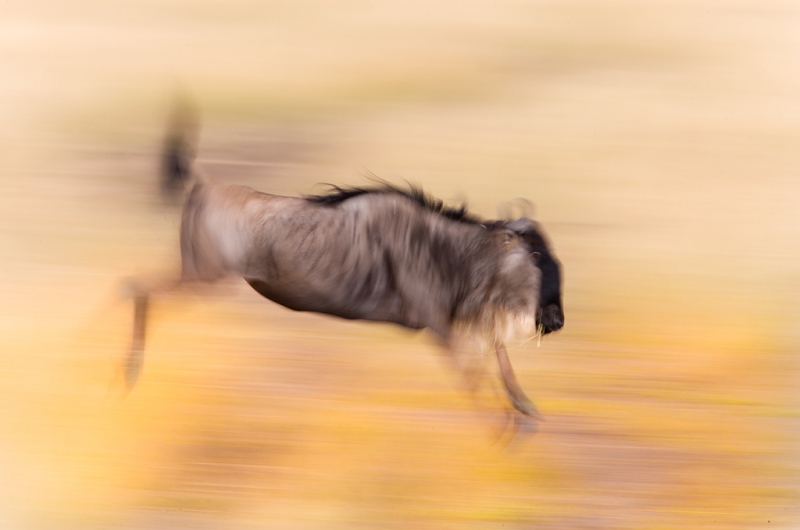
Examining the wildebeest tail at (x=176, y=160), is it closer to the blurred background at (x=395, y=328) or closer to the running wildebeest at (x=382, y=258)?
the running wildebeest at (x=382, y=258)

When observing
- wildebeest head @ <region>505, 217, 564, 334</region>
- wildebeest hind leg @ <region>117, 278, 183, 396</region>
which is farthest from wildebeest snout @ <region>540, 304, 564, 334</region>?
wildebeest hind leg @ <region>117, 278, 183, 396</region>

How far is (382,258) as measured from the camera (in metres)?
3.48

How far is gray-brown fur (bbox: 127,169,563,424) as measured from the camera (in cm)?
341

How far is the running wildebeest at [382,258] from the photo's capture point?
3414 mm

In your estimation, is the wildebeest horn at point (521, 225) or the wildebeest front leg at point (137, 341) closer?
the wildebeest horn at point (521, 225)

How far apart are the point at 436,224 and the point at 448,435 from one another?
1.02 metres

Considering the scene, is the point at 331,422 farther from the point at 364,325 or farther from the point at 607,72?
the point at 607,72

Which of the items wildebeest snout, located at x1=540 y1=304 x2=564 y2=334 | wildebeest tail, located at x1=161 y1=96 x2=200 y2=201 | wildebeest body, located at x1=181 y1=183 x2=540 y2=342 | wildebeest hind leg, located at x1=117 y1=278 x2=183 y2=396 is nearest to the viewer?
wildebeest body, located at x1=181 y1=183 x2=540 y2=342

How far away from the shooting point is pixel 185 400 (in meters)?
3.91

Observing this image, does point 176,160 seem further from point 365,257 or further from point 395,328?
point 395,328

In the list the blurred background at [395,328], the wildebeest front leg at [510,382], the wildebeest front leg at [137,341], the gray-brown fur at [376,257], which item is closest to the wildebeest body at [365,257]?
the gray-brown fur at [376,257]

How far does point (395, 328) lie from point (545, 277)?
1133mm

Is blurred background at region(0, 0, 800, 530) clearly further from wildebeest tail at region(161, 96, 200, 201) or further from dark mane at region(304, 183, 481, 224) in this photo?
dark mane at region(304, 183, 481, 224)

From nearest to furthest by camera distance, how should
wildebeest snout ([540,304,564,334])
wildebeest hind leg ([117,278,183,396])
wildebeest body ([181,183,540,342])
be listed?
wildebeest body ([181,183,540,342]) < wildebeest snout ([540,304,564,334]) < wildebeest hind leg ([117,278,183,396])
